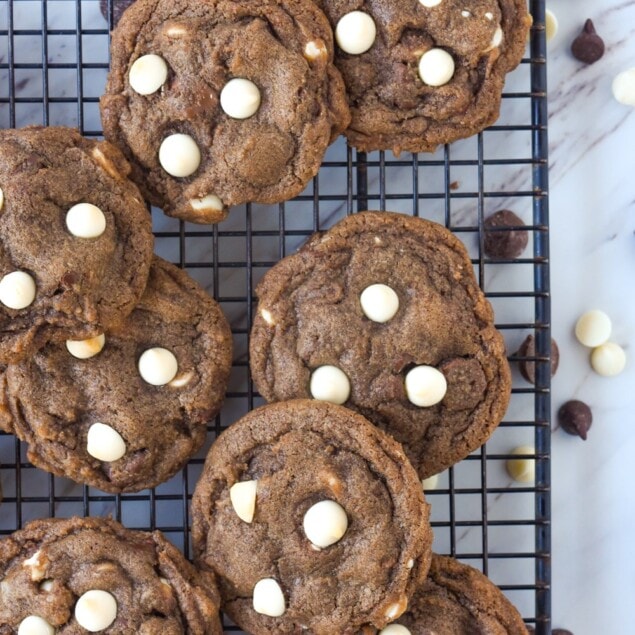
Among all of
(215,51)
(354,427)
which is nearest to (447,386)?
(354,427)

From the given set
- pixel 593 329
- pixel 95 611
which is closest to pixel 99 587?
pixel 95 611

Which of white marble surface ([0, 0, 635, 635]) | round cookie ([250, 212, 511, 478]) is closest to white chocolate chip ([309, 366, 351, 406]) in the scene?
round cookie ([250, 212, 511, 478])

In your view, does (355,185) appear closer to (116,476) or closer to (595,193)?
(595,193)

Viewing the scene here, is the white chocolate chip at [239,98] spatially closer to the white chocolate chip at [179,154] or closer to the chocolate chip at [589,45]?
the white chocolate chip at [179,154]

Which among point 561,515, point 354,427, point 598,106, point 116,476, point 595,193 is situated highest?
point 598,106

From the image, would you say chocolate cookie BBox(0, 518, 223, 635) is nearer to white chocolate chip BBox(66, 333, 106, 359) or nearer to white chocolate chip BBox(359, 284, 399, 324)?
white chocolate chip BBox(66, 333, 106, 359)
